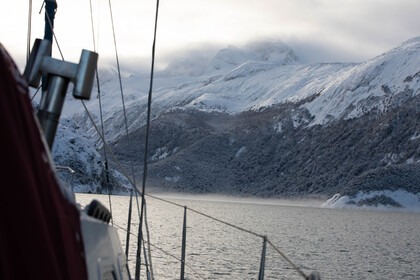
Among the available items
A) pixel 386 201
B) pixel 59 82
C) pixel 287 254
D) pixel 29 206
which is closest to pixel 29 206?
pixel 29 206

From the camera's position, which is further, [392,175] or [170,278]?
[392,175]

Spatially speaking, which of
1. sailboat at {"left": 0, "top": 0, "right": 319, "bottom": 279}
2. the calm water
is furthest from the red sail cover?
the calm water

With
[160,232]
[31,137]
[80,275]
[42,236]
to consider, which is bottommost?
[160,232]

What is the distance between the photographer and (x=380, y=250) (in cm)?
5597

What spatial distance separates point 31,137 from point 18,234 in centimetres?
46

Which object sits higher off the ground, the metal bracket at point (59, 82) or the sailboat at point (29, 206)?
the metal bracket at point (59, 82)

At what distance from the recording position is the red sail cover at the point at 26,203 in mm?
2445

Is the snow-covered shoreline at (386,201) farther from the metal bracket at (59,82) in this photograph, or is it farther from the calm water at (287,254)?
the metal bracket at (59,82)

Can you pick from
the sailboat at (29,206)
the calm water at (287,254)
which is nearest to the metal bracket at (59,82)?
the sailboat at (29,206)

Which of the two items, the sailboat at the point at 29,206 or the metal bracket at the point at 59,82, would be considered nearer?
the sailboat at the point at 29,206

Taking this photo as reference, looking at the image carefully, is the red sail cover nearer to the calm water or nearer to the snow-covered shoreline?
the calm water

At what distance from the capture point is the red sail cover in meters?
2.45

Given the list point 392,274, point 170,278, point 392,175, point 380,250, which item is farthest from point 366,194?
point 170,278

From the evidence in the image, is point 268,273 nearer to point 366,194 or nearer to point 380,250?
point 380,250
